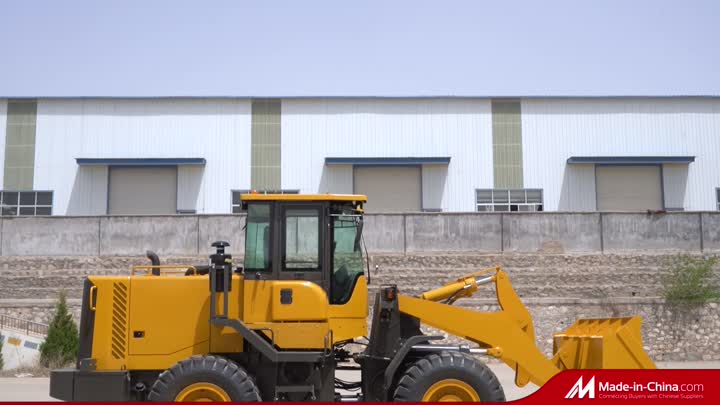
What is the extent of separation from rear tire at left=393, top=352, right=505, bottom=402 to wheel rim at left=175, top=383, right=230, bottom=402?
219cm

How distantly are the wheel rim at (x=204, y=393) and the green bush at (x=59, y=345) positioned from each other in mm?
12714

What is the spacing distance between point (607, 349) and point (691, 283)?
1727 centimetres

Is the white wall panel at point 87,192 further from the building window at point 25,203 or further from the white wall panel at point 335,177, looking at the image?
the white wall panel at point 335,177

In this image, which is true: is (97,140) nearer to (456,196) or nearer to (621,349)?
(456,196)

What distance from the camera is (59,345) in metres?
20.7

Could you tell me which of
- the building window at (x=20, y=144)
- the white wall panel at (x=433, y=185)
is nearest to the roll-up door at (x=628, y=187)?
the white wall panel at (x=433, y=185)

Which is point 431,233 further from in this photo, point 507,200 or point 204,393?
point 204,393

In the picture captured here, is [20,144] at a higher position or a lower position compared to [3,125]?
lower

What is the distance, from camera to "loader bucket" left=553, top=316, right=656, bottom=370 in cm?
988

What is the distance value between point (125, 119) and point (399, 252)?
15.7m

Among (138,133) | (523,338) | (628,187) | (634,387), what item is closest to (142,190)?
(138,133)

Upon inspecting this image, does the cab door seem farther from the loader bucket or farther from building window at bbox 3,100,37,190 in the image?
building window at bbox 3,100,37,190

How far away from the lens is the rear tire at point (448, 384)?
9.46 metres

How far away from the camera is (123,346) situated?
10.0m
